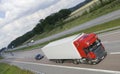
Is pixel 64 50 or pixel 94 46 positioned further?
pixel 64 50

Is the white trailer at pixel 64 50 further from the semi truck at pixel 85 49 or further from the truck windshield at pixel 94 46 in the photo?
the truck windshield at pixel 94 46

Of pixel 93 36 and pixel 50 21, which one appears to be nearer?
pixel 93 36

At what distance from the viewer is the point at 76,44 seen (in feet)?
94.8

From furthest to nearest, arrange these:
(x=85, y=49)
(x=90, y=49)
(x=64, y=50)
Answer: (x=64, y=50)
(x=85, y=49)
(x=90, y=49)

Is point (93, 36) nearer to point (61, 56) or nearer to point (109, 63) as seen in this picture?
point (109, 63)

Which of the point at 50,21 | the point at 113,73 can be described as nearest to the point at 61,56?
the point at 113,73

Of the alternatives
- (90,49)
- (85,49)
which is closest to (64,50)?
(85,49)

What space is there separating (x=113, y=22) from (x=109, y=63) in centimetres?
2357

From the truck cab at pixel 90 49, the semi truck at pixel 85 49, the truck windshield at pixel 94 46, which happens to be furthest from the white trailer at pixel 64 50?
the truck windshield at pixel 94 46

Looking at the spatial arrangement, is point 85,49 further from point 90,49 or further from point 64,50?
point 64,50

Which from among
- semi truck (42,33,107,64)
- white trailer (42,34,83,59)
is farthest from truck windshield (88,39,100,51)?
white trailer (42,34,83,59)

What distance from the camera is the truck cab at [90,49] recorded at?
2730 centimetres

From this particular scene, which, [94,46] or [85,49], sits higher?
[85,49]

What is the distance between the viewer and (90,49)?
91.1ft
